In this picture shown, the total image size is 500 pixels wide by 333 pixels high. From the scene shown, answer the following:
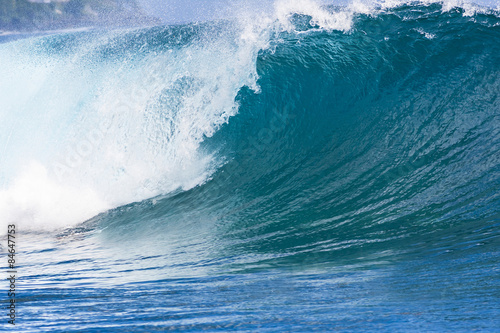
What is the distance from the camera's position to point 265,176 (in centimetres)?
717

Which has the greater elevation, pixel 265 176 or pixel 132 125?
pixel 132 125

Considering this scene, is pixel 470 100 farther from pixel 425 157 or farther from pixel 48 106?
pixel 48 106

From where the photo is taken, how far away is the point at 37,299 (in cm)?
393

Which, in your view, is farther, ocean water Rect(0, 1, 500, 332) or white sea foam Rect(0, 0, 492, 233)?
white sea foam Rect(0, 0, 492, 233)

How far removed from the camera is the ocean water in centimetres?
358

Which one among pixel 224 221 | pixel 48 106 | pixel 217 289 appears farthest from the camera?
pixel 48 106

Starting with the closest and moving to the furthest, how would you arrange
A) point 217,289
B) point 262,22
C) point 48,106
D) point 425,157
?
1. point 217,289
2. point 425,157
3. point 262,22
4. point 48,106

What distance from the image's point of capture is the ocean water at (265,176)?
3578 mm

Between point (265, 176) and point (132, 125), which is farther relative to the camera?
point (132, 125)

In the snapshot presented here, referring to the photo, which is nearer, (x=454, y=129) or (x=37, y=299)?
(x=37, y=299)

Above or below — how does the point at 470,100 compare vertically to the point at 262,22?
below

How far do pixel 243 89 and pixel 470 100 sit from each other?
135 inches

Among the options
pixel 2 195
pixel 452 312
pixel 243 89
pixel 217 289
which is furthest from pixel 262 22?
pixel 452 312

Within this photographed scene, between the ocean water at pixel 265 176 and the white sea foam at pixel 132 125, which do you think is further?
the white sea foam at pixel 132 125
